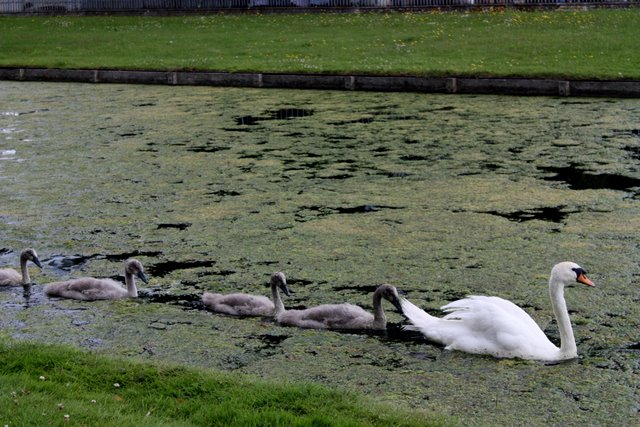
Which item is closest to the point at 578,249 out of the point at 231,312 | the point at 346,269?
the point at 346,269

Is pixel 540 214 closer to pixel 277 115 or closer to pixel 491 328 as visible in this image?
pixel 491 328

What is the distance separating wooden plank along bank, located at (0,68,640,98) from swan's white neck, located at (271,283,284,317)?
1198 centimetres

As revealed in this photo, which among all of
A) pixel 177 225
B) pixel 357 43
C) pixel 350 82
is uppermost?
pixel 357 43

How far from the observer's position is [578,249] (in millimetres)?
9305

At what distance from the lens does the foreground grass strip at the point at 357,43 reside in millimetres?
21594

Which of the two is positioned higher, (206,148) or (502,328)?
(206,148)

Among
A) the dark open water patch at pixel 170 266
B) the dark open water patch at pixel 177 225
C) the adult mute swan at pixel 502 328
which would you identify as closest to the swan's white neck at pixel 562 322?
the adult mute swan at pixel 502 328

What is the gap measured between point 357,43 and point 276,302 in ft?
64.7

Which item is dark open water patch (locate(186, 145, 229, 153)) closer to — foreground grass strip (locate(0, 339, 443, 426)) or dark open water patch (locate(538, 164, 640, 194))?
dark open water patch (locate(538, 164, 640, 194))

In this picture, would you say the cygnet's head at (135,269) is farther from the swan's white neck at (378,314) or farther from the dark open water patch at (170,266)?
the swan's white neck at (378,314)

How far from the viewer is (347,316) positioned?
7531mm

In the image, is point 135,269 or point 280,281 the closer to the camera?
point 280,281

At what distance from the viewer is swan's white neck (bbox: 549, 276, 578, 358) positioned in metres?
6.82

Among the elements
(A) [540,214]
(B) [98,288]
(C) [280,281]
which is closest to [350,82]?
(A) [540,214]
